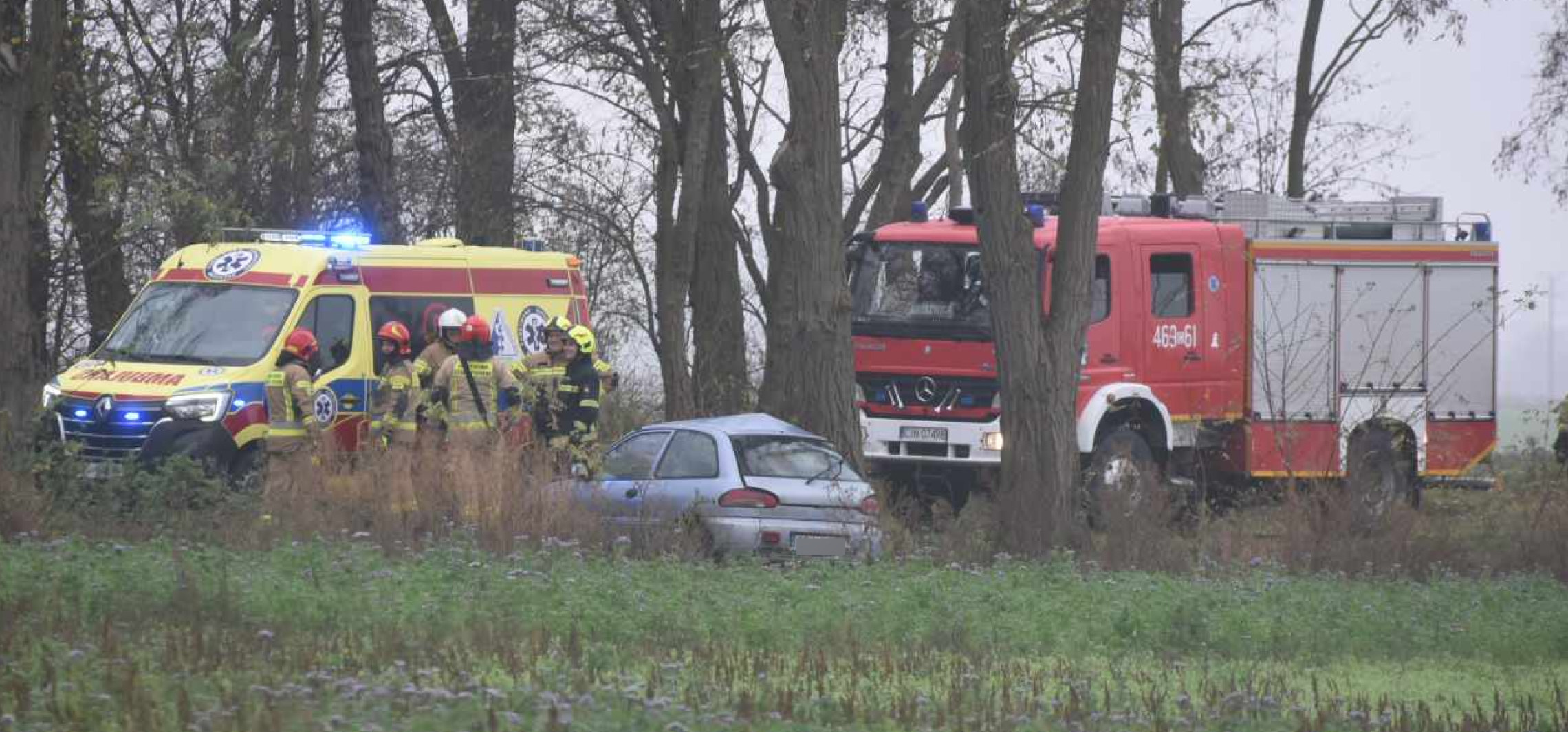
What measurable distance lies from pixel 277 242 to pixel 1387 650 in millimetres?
10338

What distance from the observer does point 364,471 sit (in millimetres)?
15289

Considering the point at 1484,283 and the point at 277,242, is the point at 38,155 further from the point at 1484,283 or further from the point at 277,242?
the point at 1484,283

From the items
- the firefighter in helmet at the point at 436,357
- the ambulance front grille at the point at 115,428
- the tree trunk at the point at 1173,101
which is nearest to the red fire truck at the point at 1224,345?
the tree trunk at the point at 1173,101

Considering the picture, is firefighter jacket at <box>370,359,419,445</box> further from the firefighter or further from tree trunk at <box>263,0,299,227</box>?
tree trunk at <box>263,0,299,227</box>

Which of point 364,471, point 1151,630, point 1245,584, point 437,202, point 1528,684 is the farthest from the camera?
point 437,202

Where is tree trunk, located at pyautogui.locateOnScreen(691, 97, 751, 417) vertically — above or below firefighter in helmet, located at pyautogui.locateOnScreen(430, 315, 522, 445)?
above

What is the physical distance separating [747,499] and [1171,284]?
6743 millimetres

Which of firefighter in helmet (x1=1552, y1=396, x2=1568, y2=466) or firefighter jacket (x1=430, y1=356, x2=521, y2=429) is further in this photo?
firefighter in helmet (x1=1552, y1=396, x2=1568, y2=466)

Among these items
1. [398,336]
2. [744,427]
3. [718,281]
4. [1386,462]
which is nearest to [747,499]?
[744,427]

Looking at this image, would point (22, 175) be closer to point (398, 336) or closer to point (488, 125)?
point (398, 336)

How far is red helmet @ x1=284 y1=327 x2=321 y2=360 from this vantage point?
17047 mm

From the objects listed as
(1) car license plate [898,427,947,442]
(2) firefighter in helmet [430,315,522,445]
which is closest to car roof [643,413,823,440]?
(2) firefighter in helmet [430,315,522,445]

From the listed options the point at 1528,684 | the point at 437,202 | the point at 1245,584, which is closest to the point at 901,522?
the point at 1245,584

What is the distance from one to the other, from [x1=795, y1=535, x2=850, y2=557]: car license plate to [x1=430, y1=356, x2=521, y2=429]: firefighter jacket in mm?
2670
